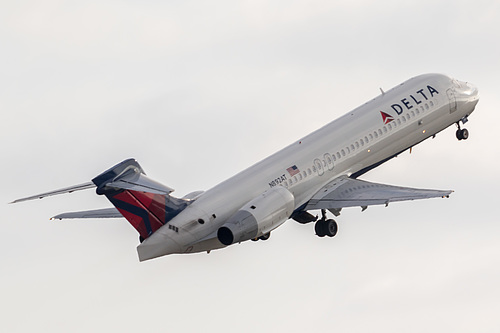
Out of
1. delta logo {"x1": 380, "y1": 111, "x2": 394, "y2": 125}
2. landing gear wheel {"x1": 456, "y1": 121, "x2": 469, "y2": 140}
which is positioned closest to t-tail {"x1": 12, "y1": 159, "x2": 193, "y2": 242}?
delta logo {"x1": 380, "y1": 111, "x2": 394, "y2": 125}

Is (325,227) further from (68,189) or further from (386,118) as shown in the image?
(68,189)

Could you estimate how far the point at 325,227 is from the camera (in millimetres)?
57344

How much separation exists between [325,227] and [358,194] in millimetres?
2092

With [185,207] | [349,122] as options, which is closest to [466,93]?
[349,122]

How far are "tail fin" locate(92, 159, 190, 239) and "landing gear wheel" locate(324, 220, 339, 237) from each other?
27.4ft

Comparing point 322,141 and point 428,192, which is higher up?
point 322,141

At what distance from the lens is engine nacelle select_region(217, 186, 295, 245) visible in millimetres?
51844

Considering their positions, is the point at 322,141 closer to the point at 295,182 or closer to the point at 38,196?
the point at 295,182

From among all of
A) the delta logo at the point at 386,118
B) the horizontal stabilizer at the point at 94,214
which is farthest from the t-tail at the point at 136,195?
the delta logo at the point at 386,118

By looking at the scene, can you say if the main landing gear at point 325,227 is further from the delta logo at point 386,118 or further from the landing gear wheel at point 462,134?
the landing gear wheel at point 462,134

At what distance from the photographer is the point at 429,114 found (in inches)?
2527

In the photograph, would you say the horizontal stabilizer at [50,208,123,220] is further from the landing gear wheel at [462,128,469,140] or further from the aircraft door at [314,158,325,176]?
the landing gear wheel at [462,128,469,140]

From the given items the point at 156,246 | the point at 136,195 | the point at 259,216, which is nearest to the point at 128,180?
the point at 136,195

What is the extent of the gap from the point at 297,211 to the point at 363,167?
532 centimetres
